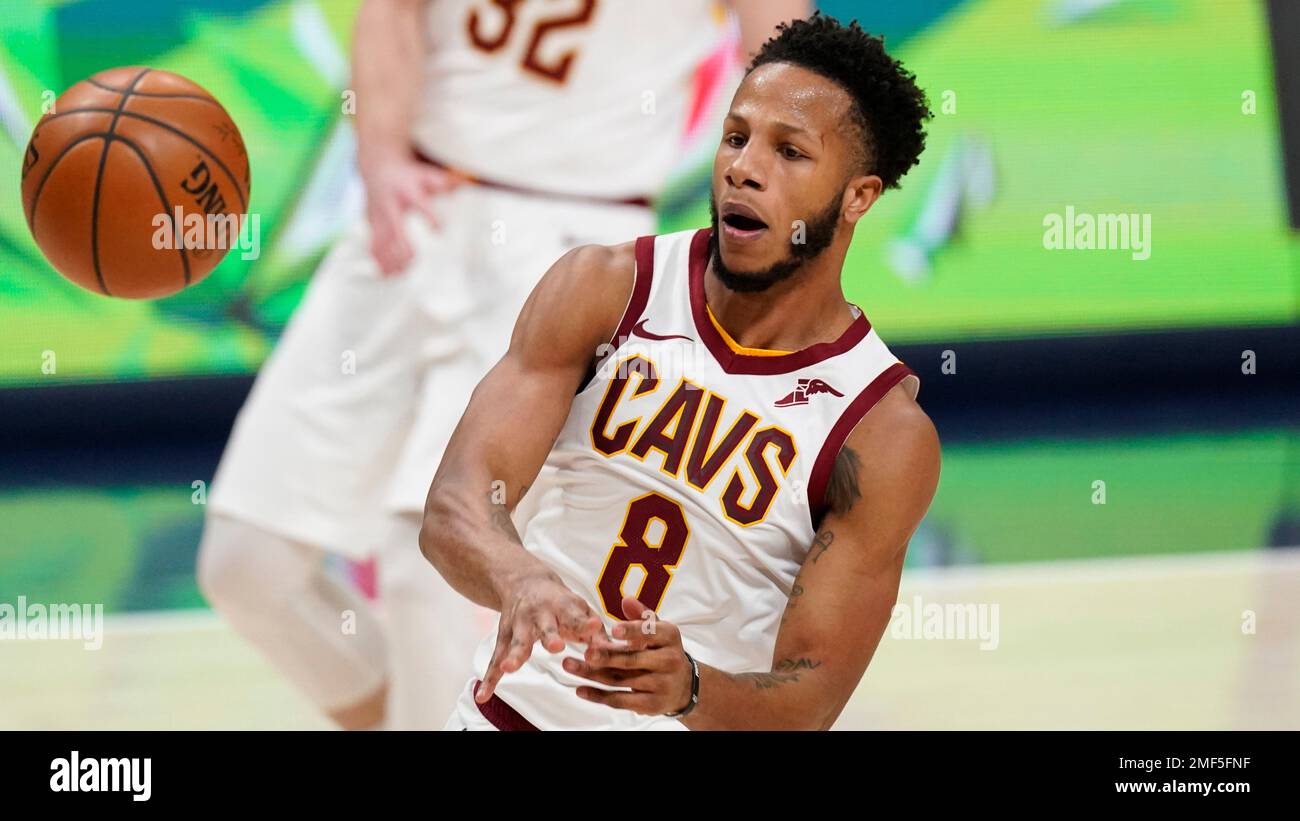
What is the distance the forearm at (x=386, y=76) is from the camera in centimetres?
439

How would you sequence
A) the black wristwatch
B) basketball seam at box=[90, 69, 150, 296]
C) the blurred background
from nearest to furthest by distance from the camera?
1. the black wristwatch
2. basketball seam at box=[90, 69, 150, 296]
3. the blurred background

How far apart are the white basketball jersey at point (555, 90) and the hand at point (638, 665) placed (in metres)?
2.19

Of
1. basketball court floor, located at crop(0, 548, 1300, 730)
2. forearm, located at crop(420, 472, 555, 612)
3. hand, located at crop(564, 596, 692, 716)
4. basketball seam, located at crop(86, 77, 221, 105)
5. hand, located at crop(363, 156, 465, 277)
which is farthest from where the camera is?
basketball court floor, located at crop(0, 548, 1300, 730)

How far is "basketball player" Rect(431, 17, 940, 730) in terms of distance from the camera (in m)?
Answer: 2.83

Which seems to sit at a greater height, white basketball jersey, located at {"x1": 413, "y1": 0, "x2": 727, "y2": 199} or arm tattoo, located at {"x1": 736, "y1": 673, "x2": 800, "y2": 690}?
white basketball jersey, located at {"x1": 413, "y1": 0, "x2": 727, "y2": 199}

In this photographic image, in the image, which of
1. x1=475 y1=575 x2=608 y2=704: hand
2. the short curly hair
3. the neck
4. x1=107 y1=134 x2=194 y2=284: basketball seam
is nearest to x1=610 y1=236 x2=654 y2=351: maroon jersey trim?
the neck

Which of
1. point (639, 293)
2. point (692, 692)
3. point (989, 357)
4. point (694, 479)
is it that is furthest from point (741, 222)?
point (989, 357)

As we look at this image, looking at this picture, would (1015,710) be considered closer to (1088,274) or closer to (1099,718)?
(1099,718)

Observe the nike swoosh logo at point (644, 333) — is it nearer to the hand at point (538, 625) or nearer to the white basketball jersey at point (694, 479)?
the white basketball jersey at point (694, 479)

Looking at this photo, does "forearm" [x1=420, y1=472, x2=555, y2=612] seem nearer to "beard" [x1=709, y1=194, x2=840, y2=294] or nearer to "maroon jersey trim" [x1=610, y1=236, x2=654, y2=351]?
"maroon jersey trim" [x1=610, y1=236, x2=654, y2=351]

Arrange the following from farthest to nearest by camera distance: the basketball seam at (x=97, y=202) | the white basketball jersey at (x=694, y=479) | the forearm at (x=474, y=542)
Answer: the basketball seam at (x=97, y=202), the white basketball jersey at (x=694, y=479), the forearm at (x=474, y=542)

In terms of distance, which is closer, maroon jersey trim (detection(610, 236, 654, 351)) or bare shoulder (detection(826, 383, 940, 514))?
bare shoulder (detection(826, 383, 940, 514))

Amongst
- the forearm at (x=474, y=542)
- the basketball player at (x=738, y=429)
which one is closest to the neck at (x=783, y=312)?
the basketball player at (x=738, y=429)

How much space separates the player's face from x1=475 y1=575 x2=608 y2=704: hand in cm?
70
